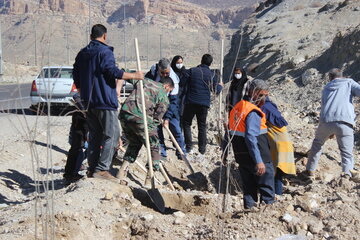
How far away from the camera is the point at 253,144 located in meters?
4.93

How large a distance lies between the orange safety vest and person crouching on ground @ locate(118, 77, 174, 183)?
1.13 m

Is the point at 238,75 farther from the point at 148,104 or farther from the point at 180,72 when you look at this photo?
the point at 148,104

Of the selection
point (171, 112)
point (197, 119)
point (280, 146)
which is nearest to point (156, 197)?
point (280, 146)

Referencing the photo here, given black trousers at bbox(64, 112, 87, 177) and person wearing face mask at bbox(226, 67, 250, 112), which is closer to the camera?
black trousers at bbox(64, 112, 87, 177)

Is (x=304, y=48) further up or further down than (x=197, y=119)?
further up

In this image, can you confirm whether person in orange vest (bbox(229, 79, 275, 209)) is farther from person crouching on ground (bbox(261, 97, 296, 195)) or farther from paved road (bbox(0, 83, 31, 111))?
paved road (bbox(0, 83, 31, 111))

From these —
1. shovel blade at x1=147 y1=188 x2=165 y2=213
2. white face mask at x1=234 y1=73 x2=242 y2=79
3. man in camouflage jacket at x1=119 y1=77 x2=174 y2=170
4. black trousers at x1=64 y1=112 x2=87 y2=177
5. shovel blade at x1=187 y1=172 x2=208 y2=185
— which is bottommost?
shovel blade at x1=187 y1=172 x2=208 y2=185

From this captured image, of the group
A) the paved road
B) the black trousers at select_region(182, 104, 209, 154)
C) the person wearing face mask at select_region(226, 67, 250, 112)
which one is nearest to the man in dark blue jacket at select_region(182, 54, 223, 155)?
the black trousers at select_region(182, 104, 209, 154)

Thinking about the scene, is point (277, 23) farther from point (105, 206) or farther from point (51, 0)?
point (51, 0)

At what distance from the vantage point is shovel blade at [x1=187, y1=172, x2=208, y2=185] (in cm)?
725

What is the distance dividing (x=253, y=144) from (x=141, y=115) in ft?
4.67

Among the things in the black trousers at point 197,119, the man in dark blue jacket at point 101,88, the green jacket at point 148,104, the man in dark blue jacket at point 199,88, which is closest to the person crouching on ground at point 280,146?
the green jacket at point 148,104

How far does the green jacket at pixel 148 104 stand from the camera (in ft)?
19.1

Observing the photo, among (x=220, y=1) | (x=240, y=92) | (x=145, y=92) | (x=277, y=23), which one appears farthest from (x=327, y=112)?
(x=220, y=1)
